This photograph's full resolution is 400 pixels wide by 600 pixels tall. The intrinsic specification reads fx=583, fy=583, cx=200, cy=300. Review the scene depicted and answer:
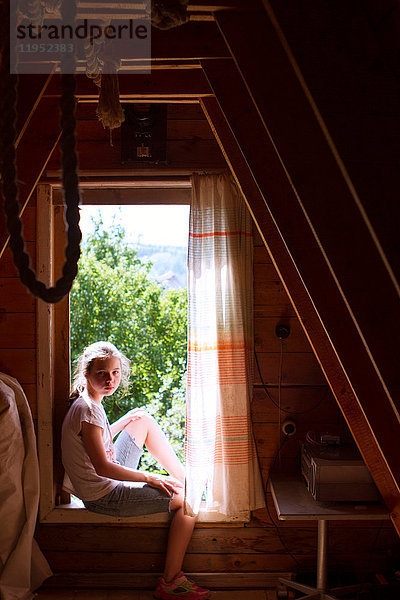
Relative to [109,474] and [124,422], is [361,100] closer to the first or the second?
[109,474]

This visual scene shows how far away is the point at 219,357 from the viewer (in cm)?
290

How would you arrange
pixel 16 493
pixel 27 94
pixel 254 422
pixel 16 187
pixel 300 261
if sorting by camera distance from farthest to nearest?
pixel 254 422 < pixel 16 493 < pixel 27 94 < pixel 300 261 < pixel 16 187

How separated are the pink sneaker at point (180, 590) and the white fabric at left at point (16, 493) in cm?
63

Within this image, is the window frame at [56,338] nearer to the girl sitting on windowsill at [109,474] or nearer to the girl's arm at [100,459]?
the girl sitting on windowsill at [109,474]

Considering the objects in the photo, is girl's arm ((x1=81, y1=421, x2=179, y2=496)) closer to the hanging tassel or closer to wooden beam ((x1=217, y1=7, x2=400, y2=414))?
the hanging tassel

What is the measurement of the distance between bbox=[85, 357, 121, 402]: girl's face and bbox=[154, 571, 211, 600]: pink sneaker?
98 cm

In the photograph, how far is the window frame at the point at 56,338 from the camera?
2.98m

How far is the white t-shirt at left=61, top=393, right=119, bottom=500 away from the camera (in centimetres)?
283

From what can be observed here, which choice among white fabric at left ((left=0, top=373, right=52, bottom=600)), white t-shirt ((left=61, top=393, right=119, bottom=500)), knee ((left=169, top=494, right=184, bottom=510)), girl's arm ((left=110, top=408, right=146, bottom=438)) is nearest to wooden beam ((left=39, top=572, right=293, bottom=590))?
white fabric at left ((left=0, top=373, right=52, bottom=600))

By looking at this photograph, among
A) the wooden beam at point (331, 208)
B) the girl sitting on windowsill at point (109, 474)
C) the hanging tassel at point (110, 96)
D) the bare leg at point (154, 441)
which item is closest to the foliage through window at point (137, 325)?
the bare leg at point (154, 441)

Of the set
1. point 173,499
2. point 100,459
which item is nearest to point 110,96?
point 100,459

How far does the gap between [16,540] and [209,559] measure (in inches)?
38.9

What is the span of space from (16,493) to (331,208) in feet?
7.82

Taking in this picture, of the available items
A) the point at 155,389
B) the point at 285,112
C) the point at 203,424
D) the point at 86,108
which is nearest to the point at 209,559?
the point at 203,424
